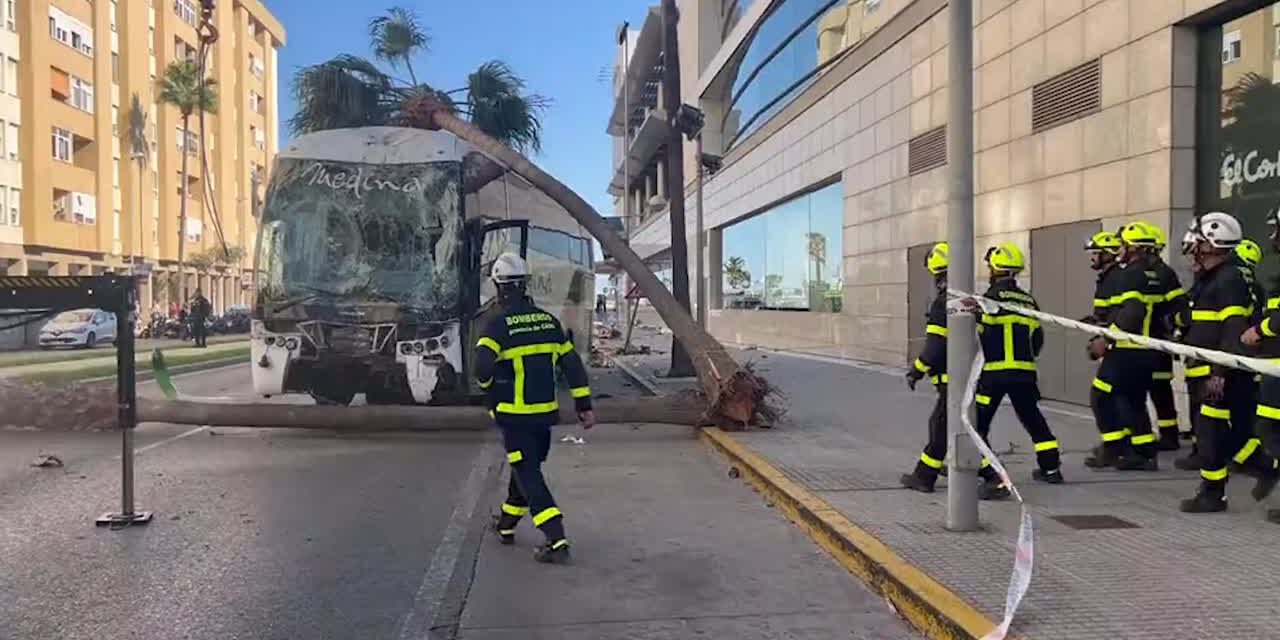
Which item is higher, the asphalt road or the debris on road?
the debris on road

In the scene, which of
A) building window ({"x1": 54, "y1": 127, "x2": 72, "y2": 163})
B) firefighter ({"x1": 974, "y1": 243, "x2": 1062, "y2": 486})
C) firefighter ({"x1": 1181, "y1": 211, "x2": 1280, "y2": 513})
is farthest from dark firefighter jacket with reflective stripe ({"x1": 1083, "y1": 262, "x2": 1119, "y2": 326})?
building window ({"x1": 54, "y1": 127, "x2": 72, "y2": 163})

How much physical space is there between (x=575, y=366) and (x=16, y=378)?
24.3ft

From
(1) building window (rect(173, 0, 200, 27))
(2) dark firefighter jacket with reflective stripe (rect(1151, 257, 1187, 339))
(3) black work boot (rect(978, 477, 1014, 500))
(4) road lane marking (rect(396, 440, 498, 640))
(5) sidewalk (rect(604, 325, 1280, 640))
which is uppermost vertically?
(1) building window (rect(173, 0, 200, 27))

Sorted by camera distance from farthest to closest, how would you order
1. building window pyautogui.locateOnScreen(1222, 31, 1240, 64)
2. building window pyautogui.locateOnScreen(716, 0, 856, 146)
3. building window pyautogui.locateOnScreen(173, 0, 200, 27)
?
1. building window pyautogui.locateOnScreen(173, 0, 200, 27)
2. building window pyautogui.locateOnScreen(716, 0, 856, 146)
3. building window pyautogui.locateOnScreen(1222, 31, 1240, 64)

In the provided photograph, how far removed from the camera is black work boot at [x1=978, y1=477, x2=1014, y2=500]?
7378mm

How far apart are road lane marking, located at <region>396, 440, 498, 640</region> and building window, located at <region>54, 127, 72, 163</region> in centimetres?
4765

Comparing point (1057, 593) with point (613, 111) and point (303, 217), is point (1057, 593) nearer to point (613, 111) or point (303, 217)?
point (303, 217)

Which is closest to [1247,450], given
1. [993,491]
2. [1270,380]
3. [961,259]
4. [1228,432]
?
[1228,432]

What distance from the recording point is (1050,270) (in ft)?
43.7

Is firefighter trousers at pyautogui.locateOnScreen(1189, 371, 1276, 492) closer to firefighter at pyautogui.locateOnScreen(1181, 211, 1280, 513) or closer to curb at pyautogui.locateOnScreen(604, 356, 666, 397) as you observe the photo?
firefighter at pyautogui.locateOnScreen(1181, 211, 1280, 513)

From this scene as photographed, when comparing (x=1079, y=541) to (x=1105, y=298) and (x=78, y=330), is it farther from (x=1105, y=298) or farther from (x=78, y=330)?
(x=78, y=330)

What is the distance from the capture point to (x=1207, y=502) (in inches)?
266

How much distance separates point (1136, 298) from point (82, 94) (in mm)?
54215

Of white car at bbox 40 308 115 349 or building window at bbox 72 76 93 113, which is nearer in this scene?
white car at bbox 40 308 115 349
